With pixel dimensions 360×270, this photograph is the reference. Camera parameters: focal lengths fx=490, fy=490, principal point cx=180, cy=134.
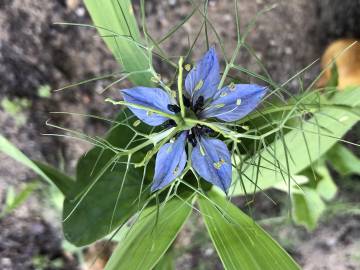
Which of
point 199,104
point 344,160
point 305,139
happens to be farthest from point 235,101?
point 344,160

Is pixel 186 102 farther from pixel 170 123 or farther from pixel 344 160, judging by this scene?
pixel 344 160

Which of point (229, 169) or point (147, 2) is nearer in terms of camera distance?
point (229, 169)

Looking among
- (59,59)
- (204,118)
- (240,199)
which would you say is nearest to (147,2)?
(59,59)

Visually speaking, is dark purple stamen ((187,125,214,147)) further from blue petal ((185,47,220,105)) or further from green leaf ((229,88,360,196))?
green leaf ((229,88,360,196))

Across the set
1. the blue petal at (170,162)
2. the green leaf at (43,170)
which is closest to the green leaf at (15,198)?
the green leaf at (43,170)

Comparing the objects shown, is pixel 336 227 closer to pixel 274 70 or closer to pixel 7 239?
pixel 274 70

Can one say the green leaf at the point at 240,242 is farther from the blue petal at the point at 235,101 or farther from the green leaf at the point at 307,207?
the green leaf at the point at 307,207

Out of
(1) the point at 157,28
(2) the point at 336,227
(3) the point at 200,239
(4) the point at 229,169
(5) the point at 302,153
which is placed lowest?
(2) the point at 336,227
